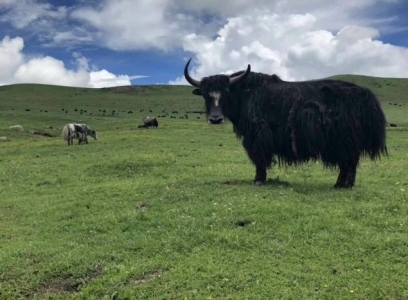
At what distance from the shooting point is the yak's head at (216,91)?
11336 mm

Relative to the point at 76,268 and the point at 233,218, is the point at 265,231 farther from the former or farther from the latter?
the point at 76,268

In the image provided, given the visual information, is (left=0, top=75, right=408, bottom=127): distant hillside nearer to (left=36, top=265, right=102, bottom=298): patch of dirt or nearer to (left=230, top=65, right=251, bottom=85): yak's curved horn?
(left=230, top=65, right=251, bottom=85): yak's curved horn

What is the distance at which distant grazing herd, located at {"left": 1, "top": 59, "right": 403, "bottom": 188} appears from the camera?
10797 mm

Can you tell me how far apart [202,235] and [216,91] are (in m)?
4.64

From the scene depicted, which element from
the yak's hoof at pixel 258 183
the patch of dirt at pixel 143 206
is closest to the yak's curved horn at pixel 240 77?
the yak's hoof at pixel 258 183

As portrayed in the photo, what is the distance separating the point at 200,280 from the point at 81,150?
746 inches

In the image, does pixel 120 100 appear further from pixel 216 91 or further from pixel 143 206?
pixel 143 206

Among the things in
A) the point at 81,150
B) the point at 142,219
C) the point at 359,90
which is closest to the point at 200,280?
the point at 142,219

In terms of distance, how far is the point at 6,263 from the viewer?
7.44m

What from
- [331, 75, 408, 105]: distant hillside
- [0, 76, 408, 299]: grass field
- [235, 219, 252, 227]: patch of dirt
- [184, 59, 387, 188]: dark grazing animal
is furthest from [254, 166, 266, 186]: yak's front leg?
[331, 75, 408, 105]: distant hillside

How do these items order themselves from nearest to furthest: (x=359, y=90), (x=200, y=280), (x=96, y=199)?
(x=200, y=280) < (x=359, y=90) < (x=96, y=199)

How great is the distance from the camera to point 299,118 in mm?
10992

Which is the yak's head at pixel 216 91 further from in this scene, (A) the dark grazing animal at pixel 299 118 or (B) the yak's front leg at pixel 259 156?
(B) the yak's front leg at pixel 259 156

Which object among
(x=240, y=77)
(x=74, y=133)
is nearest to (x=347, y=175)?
(x=240, y=77)
